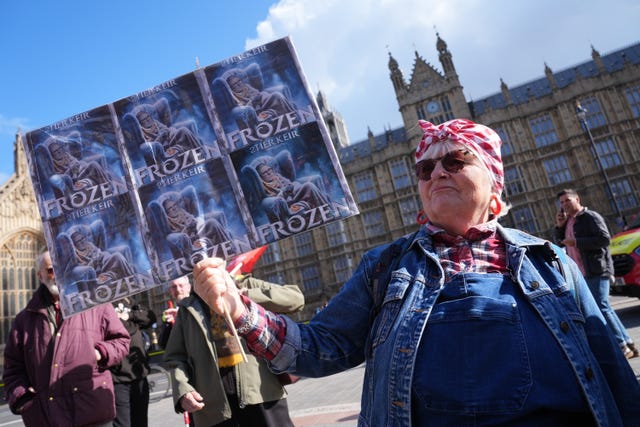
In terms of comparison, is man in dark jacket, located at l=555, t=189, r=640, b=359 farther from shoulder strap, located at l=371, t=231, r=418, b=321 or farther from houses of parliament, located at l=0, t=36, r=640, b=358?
houses of parliament, located at l=0, t=36, r=640, b=358

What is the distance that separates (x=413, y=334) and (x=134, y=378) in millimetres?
3712

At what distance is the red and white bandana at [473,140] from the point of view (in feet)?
5.87

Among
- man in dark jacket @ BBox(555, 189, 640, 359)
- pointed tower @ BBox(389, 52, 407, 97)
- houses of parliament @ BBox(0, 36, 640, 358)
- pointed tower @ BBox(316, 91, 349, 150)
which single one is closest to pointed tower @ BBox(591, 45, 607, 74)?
houses of parliament @ BBox(0, 36, 640, 358)

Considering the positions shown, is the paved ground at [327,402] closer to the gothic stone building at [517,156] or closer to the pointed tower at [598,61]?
the gothic stone building at [517,156]

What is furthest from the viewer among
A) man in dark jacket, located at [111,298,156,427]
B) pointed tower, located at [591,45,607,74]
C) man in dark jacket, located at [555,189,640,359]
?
pointed tower, located at [591,45,607,74]

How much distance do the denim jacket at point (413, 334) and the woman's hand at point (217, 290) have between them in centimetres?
22

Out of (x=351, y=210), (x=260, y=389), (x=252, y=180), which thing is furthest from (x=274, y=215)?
(x=260, y=389)

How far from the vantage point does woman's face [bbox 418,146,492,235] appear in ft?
5.65

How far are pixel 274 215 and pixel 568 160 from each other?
32605mm

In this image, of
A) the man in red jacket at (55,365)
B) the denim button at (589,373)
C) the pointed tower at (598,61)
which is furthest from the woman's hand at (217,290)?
the pointed tower at (598,61)

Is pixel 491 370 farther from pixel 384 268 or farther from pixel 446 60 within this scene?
pixel 446 60

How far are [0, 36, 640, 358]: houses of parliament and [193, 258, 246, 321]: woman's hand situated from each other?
3008 cm

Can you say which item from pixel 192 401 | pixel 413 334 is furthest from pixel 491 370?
pixel 192 401

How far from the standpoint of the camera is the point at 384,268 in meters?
1.73
